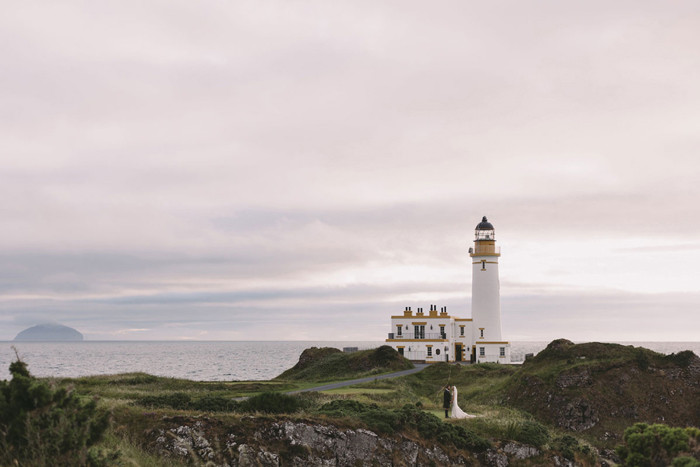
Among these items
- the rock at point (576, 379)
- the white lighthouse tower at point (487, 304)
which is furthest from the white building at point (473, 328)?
the rock at point (576, 379)

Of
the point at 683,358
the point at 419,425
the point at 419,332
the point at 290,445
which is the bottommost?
the point at 290,445

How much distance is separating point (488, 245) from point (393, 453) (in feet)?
186

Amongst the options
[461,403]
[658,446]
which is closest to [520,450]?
[658,446]

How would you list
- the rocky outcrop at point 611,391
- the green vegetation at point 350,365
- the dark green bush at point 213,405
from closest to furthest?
the dark green bush at point 213,405 → the rocky outcrop at point 611,391 → the green vegetation at point 350,365

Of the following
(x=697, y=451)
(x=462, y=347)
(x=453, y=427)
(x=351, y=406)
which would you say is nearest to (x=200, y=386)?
(x=351, y=406)

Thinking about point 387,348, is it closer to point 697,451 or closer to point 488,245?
point 488,245

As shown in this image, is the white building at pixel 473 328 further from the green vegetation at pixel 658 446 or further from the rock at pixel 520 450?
the green vegetation at pixel 658 446

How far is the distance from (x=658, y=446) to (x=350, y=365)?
55.2 meters

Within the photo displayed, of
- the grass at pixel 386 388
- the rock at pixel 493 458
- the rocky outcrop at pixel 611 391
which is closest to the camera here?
the grass at pixel 386 388

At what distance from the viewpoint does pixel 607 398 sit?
3975 centimetres

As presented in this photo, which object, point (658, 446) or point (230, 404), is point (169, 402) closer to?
point (230, 404)

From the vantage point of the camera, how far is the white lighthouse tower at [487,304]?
7556cm

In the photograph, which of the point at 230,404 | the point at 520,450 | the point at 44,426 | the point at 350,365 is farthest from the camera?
the point at 350,365

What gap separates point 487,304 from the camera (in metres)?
76.1
